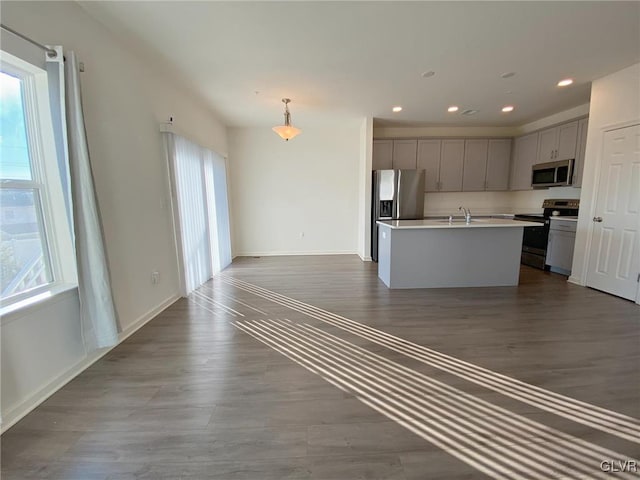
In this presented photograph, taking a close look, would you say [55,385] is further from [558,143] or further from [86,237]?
[558,143]

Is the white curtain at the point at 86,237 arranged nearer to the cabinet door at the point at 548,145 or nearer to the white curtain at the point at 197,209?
the white curtain at the point at 197,209

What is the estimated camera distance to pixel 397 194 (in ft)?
16.6

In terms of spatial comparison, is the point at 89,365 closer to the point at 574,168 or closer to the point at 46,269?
the point at 46,269

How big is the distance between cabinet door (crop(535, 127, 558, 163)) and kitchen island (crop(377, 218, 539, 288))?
2.20 metres

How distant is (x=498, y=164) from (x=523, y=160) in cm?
43

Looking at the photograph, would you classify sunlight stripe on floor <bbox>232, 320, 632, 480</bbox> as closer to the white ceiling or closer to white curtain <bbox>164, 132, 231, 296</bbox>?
white curtain <bbox>164, 132, 231, 296</bbox>

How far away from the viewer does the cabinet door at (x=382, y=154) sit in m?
5.48

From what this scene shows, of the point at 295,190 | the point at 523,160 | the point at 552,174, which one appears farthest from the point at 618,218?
the point at 295,190

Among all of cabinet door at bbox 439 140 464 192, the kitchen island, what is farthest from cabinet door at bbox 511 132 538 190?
the kitchen island

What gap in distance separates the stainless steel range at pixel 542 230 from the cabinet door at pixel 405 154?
232 cm

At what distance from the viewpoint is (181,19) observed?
2.15 m

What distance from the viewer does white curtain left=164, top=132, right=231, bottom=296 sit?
3352 mm

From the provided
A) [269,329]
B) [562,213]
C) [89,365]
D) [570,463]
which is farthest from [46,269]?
[562,213]
